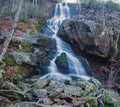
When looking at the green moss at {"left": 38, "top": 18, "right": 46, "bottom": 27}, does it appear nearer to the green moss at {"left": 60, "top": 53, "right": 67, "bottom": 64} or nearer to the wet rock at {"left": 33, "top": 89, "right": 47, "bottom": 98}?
the green moss at {"left": 60, "top": 53, "right": 67, "bottom": 64}

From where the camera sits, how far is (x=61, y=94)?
419 inches

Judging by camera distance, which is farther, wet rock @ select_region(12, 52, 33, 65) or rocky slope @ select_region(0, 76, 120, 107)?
wet rock @ select_region(12, 52, 33, 65)

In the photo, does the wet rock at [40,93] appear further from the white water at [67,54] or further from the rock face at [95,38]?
the rock face at [95,38]

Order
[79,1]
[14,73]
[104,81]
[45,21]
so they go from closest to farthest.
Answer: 1. [14,73]
2. [104,81]
3. [45,21]
4. [79,1]

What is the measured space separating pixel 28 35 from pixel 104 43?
6251 mm

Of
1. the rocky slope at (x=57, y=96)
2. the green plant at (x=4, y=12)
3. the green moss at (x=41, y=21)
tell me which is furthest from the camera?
the green moss at (x=41, y=21)

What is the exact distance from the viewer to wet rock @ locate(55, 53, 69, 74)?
17.2m

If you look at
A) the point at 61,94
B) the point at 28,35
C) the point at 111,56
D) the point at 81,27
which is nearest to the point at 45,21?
the point at 28,35

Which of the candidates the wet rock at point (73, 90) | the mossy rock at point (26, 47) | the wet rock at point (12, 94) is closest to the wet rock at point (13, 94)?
the wet rock at point (12, 94)

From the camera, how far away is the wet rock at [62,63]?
17.2 m

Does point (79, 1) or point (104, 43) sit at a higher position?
point (79, 1)

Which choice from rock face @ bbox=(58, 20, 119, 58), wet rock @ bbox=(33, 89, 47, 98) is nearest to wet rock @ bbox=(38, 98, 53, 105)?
wet rock @ bbox=(33, 89, 47, 98)

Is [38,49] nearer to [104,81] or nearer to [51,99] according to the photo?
[104,81]

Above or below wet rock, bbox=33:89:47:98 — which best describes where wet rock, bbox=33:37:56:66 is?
above
